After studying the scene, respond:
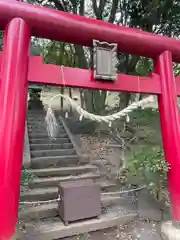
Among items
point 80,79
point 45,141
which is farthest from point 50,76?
point 45,141

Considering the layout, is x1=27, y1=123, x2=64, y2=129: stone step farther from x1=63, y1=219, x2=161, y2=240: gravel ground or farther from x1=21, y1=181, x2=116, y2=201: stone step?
x1=63, y1=219, x2=161, y2=240: gravel ground

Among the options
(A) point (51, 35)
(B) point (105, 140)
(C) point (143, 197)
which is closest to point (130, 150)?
(B) point (105, 140)

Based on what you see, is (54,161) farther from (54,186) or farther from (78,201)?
(78,201)

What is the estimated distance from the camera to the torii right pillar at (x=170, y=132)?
10.9 ft

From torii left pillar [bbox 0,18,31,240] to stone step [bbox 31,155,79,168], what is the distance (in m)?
2.51

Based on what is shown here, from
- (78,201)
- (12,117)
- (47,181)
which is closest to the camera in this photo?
(12,117)

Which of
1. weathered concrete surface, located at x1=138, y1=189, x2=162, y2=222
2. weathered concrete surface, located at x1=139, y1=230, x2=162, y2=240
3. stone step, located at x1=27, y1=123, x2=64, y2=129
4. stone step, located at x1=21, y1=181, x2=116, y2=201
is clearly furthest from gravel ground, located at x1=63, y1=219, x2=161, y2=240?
stone step, located at x1=27, y1=123, x2=64, y2=129

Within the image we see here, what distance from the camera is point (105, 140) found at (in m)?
6.27

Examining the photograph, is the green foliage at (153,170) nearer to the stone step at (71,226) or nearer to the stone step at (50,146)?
the stone step at (71,226)

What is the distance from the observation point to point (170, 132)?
3.52 meters

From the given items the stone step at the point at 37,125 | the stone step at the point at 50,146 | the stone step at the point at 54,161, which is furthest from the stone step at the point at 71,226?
the stone step at the point at 37,125

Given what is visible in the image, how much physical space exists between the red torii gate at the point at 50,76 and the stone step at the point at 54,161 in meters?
2.49

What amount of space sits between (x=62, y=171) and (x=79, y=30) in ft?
9.59

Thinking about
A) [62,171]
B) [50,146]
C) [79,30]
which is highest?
[79,30]
